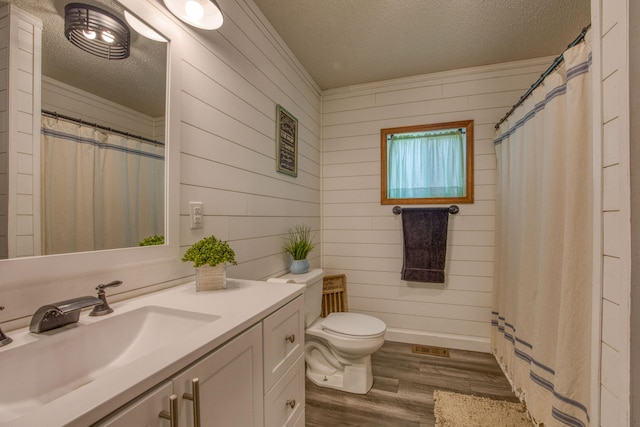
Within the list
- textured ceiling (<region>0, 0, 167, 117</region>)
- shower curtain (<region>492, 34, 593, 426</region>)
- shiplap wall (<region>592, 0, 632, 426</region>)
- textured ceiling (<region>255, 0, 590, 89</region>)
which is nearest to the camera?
shiplap wall (<region>592, 0, 632, 426</region>)

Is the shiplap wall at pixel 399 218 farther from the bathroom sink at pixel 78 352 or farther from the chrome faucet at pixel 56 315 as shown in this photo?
the chrome faucet at pixel 56 315

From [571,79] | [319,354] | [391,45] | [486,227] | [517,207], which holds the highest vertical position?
[391,45]

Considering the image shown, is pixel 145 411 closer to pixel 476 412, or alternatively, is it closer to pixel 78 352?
pixel 78 352

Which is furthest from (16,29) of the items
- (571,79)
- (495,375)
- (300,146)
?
(495,375)

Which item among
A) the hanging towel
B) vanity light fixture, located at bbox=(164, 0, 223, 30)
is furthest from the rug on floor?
vanity light fixture, located at bbox=(164, 0, 223, 30)

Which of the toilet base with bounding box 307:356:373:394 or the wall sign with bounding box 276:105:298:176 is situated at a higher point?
the wall sign with bounding box 276:105:298:176

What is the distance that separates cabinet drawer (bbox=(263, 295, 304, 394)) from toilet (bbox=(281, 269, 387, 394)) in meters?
0.70

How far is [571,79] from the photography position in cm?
122

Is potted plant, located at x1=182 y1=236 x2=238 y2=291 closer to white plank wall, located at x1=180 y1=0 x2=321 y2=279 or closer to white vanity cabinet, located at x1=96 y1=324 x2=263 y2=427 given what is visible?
white plank wall, located at x1=180 y1=0 x2=321 y2=279

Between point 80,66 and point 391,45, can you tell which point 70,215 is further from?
point 391,45

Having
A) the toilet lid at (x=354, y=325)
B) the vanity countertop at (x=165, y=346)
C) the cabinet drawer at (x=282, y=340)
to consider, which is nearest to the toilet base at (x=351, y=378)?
the toilet lid at (x=354, y=325)

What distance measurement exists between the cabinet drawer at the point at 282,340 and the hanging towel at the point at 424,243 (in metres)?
1.56

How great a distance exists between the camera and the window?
2.42 m

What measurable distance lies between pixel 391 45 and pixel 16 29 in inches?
80.7
